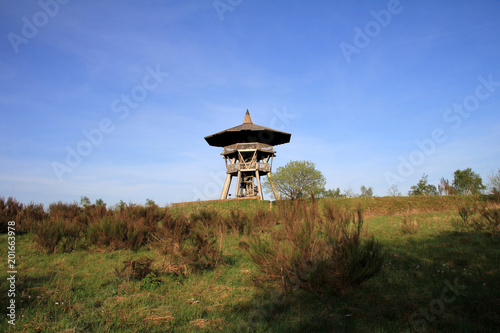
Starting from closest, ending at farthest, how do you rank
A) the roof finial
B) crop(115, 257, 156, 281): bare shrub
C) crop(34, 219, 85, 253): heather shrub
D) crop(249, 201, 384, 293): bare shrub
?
crop(249, 201, 384, 293): bare shrub
crop(115, 257, 156, 281): bare shrub
crop(34, 219, 85, 253): heather shrub
the roof finial

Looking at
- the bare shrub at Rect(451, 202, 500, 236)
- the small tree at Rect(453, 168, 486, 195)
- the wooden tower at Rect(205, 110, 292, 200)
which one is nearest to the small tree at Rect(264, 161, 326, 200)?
the wooden tower at Rect(205, 110, 292, 200)

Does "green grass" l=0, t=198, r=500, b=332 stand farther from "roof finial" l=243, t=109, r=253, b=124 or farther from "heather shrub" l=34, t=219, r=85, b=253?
"roof finial" l=243, t=109, r=253, b=124

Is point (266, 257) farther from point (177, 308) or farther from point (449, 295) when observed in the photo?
point (449, 295)

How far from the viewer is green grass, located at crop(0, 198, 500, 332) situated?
3.46 meters

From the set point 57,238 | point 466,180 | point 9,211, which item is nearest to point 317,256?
point 57,238

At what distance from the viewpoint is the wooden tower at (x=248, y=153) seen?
31094mm

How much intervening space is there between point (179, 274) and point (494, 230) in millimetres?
9777

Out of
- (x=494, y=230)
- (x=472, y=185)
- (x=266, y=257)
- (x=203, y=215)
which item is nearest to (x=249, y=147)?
(x=203, y=215)

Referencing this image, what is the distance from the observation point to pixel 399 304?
13.3 feet

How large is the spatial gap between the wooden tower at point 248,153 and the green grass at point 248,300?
2447cm

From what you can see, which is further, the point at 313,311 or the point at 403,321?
the point at 313,311

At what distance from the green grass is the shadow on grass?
14 millimetres

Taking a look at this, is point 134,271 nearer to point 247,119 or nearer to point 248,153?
point 248,153

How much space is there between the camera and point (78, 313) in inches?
147
